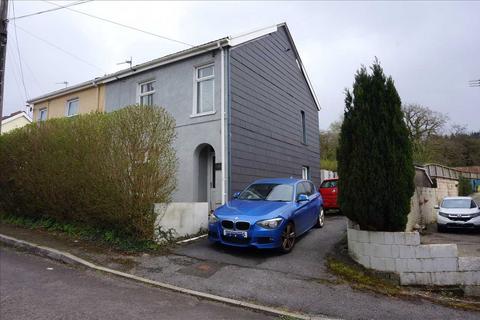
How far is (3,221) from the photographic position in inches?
458

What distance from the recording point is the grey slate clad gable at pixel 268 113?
1192cm

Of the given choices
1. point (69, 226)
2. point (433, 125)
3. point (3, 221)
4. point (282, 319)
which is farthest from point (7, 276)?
point (433, 125)

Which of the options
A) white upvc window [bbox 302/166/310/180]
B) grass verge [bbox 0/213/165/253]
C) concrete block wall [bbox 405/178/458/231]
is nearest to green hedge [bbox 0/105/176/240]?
grass verge [bbox 0/213/165/253]

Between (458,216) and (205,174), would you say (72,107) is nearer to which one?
(205,174)

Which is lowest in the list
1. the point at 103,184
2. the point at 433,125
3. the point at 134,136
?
the point at 103,184

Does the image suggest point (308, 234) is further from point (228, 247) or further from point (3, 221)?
point (3, 221)

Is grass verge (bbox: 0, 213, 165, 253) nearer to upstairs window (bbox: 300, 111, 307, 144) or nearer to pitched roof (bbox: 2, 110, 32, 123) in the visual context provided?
upstairs window (bbox: 300, 111, 307, 144)

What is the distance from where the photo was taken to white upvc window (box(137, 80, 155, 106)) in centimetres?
1398

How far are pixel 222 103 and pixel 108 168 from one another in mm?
4820

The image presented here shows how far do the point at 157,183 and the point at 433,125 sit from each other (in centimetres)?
4070

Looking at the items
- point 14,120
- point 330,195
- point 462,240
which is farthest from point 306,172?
point 14,120

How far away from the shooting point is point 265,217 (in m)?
7.34

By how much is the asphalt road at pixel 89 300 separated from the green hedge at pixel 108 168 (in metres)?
1.79

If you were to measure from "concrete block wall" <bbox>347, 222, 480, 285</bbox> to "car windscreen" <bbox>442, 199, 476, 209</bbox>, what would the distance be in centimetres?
823
